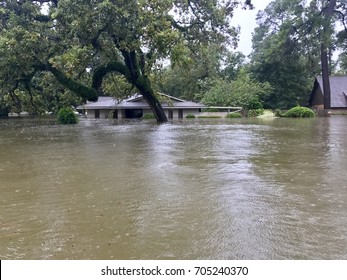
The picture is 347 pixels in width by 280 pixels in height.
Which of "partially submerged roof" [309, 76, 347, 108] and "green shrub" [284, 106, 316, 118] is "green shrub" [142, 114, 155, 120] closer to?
"green shrub" [284, 106, 316, 118]

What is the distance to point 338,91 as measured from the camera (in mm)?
42812

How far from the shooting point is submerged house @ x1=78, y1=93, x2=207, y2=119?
1674 inches

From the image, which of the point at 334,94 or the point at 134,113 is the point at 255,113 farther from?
the point at 134,113

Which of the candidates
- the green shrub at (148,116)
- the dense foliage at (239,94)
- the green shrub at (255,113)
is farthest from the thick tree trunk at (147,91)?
the dense foliage at (239,94)

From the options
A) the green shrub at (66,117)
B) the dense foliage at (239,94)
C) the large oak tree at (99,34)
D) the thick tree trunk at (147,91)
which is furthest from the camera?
the dense foliage at (239,94)

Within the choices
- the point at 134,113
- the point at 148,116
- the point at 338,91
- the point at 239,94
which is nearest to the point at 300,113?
the point at 239,94

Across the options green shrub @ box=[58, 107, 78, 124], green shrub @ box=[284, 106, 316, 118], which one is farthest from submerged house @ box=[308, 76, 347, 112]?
green shrub @ box=[58, 107, 78, 124]

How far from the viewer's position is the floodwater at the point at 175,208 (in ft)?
12.0

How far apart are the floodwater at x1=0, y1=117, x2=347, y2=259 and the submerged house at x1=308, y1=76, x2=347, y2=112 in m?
35.3

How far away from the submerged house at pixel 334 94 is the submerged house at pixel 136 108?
13568mm

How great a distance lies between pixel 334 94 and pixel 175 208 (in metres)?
42.1

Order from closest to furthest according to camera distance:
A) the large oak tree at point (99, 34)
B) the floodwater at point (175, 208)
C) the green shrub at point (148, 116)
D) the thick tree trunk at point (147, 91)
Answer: the floodwater at point (175, 208) < the large oak tree at point (99, 34) < the thick tree trunk at point (147, 91) < the green shrub at point (148, 116)

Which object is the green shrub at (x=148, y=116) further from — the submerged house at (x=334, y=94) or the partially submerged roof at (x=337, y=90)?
the partially submerged roof at (x=337, y=90)
